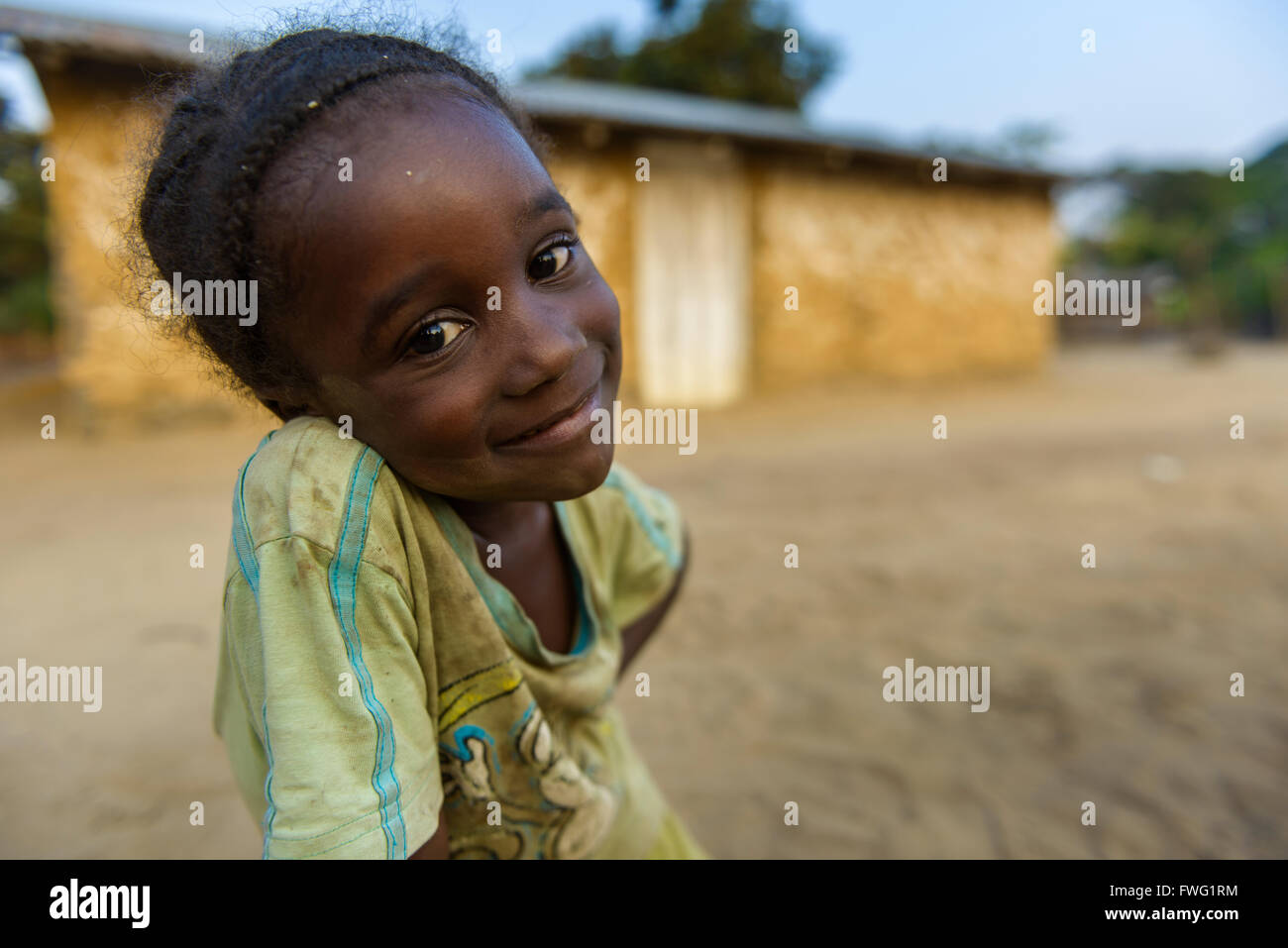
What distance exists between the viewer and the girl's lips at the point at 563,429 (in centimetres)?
96

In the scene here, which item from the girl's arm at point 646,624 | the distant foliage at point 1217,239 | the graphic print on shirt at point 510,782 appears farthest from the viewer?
the distant foliage at point 1217,239

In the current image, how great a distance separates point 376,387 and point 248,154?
0.27 meters

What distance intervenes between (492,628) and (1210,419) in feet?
30.6

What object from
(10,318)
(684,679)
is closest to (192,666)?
(684,679)

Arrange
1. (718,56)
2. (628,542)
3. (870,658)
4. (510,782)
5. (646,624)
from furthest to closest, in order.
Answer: (718,56) → (870,658) → (646,624) → (628,542) → (510,782)

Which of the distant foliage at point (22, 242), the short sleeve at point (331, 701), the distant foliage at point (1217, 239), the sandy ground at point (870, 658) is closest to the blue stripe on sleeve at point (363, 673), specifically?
the short sleeve at point (331, 701)

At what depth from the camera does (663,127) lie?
8.62 meters

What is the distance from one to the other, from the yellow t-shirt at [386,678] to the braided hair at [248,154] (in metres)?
0.12

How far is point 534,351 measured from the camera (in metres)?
0.90

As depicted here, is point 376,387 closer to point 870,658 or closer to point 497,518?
point 497,518

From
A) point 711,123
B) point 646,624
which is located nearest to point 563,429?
point 646,624

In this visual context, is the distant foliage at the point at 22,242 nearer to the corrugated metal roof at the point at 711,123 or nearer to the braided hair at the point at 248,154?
the corrugated metal roof at the point at 711,123
